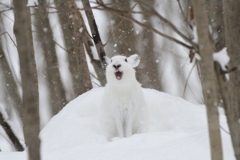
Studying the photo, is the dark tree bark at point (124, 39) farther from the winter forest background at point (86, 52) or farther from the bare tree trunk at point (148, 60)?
the bare tree trunk at point (148, 60)

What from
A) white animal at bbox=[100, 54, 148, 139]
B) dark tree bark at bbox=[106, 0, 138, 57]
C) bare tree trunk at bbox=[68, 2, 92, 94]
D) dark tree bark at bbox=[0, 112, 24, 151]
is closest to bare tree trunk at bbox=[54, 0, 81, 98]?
dark tree bark at bbox=[106, 0, 138, 57]

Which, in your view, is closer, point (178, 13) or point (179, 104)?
point (179, 104)

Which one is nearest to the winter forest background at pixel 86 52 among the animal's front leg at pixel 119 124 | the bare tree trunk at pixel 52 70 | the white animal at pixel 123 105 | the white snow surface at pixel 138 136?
the bare tree trunk at pixel 52 70

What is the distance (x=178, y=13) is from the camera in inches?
358

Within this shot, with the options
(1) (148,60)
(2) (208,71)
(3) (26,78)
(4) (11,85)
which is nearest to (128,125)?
(2) (208,71)

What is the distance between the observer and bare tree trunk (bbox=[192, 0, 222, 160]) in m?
1.48

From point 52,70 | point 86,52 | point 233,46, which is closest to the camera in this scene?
point 233,46

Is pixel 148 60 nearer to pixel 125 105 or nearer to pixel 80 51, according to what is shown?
pixel 80 51

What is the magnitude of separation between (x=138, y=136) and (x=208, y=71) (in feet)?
6.77

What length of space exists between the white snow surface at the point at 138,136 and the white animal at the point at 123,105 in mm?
312

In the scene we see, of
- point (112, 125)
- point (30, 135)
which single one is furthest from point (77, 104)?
point (30, 135)

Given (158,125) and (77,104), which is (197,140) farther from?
(77,104)

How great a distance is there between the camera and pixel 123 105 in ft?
17.4

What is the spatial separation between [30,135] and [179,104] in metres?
4.78
